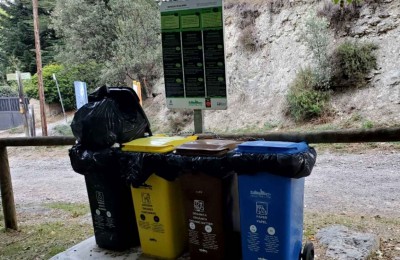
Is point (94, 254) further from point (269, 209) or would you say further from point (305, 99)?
point (305, 99)

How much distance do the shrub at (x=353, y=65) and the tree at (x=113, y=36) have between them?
23.4 feet

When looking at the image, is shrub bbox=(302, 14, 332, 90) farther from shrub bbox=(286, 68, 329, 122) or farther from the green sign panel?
the green sign panel

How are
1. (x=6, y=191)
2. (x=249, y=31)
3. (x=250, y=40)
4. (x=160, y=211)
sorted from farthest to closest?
1. (x=249, y=31)
2. (x=250, y=40)
3. (x=6, y=191)
4. (x=160, y=211)

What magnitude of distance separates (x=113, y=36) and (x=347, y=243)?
46.9 ft

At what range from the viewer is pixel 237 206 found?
7.14ft

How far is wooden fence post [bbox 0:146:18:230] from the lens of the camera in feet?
13.3

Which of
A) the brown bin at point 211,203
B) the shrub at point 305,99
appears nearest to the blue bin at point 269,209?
the brown bin at point 211,203

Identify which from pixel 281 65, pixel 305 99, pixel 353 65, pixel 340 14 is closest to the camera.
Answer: pixel 305 99

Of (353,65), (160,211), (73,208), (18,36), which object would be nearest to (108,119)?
(160,211)

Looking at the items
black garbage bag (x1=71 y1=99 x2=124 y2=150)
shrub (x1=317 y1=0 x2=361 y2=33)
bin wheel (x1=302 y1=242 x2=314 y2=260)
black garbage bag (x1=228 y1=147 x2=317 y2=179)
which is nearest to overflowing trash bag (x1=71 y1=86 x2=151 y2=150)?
black garbage bag (x1=71 y1=99 x2=124 y2=150)

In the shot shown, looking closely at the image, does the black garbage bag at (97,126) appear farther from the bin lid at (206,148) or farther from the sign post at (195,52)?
the sign post at (195,52)

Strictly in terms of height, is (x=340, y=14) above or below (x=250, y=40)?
above

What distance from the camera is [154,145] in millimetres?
2285

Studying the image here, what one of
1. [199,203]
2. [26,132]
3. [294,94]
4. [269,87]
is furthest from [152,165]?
[26,132]
